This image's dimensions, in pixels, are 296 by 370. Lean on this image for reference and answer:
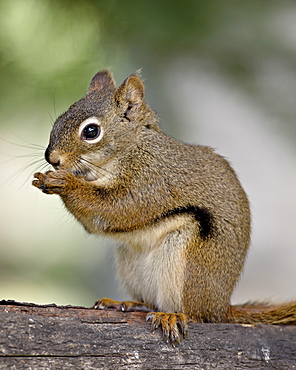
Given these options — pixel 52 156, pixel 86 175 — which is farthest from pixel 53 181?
pixel 86 175

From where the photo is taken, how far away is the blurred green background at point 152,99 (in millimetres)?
3604

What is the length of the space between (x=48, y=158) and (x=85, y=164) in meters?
0.18

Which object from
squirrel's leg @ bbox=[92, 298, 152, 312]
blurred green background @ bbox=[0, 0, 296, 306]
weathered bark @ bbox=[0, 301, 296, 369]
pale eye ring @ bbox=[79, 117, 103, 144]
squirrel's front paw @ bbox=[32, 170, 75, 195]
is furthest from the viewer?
blurred green background @ bbox=[0, 0, 296, 306]

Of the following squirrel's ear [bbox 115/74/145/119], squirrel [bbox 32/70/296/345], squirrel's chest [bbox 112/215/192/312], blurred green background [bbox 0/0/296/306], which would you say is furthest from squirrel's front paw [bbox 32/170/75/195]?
blurred green background [bbox 0/0/296/306]

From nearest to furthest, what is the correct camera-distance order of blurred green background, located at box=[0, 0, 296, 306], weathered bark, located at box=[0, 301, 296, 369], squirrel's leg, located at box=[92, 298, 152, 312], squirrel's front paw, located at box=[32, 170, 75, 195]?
weathered bark, located at box=[0, 301, 296, 369] < squirrel's front paw, located at box=[32, 170, 75, 195] < squirrel's leg, located at box=[92, 298, 152, 312] < blurred green background, located at box=[0, 0, 296, 306]

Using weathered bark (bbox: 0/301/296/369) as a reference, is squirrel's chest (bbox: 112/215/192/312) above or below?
above

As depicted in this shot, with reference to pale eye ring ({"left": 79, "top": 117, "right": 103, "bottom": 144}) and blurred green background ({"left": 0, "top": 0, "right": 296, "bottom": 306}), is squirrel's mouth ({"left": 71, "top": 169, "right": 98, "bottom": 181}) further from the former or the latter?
blurred green background ({"left": 0, "top": 0, "right": 296, "bottom": 306})

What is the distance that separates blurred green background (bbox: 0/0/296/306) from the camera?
3604 mm

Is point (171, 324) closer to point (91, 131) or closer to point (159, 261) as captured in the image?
point (159, 261)

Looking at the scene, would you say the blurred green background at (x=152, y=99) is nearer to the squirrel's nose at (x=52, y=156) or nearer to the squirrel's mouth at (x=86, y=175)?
the squirrel's mouth at (x=86, y=175)

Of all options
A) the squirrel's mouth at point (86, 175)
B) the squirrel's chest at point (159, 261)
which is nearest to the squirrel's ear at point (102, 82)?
the squirrel's mouth at point (86, 175)

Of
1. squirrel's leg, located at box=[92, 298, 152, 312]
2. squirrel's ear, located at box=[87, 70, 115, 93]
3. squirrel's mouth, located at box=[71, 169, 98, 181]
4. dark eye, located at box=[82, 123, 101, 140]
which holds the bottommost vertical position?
squirrel's leg, located at box=[92, 298, 152, 312]

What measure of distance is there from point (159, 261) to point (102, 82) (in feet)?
3.40

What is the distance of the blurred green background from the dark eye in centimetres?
103
